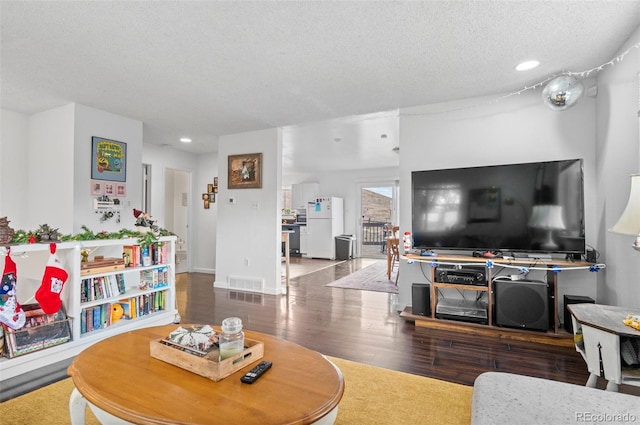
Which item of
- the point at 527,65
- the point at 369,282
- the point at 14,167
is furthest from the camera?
the point at 369,282

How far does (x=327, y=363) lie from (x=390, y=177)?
7.38 metres

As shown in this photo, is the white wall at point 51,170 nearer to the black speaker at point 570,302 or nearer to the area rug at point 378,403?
the area rug at point 378,403

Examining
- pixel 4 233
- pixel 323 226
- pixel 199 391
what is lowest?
pixel 199 391

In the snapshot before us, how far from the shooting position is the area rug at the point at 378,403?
1737 millimetres

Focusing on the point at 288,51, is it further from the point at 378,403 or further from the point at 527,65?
the point at 378,403

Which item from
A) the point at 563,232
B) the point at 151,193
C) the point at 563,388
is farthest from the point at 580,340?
the point at 151,193

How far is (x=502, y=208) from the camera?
10.3 feet

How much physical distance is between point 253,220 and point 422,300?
2787 millimetres

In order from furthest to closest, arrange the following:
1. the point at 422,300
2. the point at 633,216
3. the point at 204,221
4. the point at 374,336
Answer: the point at 204,221 < the point at 422,300 < the point at 374,336 < the point at 633,216

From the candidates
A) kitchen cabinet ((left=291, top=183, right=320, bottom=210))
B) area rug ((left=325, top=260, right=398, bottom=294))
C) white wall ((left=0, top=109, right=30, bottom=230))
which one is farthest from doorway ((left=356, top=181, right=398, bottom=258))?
white wall ((left=0, top=109, right=30, bottom=230))

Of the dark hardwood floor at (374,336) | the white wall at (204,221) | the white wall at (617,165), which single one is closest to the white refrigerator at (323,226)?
the white wall at (204,221)

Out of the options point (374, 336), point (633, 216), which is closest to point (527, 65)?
point (633, 216)

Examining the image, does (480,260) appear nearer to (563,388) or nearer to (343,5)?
(563,388)

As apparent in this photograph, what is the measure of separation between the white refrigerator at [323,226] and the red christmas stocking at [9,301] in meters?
6.68
